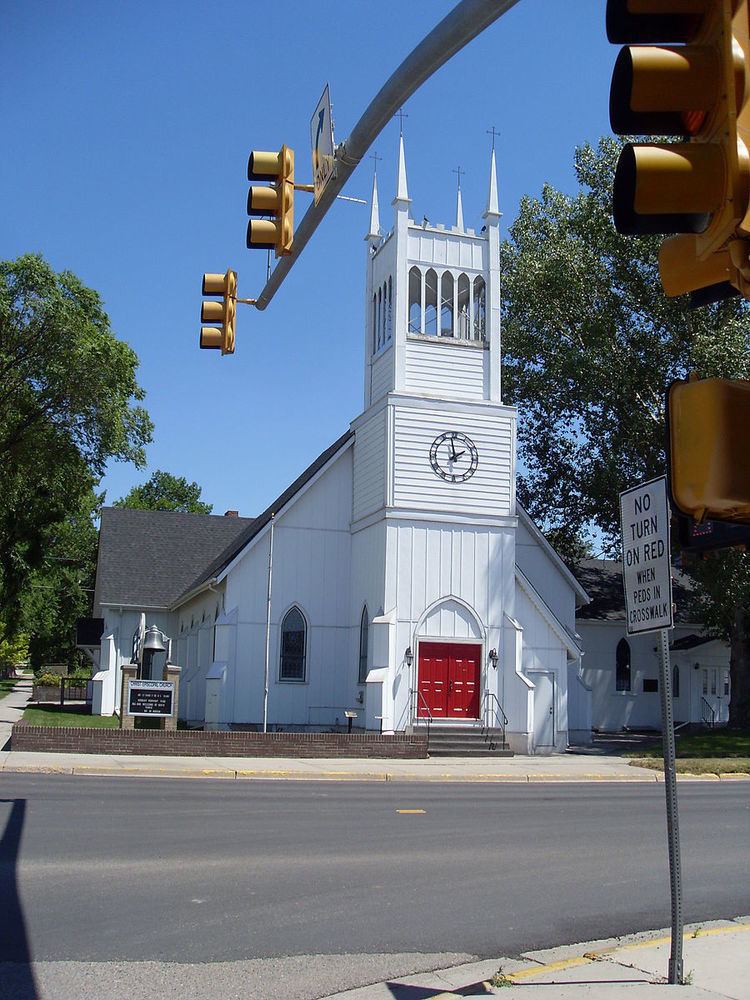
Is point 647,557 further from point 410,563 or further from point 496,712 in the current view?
point 496,712

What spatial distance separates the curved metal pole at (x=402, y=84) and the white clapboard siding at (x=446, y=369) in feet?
70.1

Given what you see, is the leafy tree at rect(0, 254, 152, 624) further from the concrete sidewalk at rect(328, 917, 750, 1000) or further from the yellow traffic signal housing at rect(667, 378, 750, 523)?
the yellow traffic signal housing at rect(667, 378, 750, 523)

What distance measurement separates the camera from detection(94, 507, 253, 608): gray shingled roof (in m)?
42.5

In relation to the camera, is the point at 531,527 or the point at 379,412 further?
the point at 531,527

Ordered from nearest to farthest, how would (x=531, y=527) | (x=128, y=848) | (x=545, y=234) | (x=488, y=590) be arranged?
(x=128, y=848) → (x=488, y=590) → (x=531, y=527) → (x=545, y=234)

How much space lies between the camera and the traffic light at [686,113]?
3172 millimetres

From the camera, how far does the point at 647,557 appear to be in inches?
284

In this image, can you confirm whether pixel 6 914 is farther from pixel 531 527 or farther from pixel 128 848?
pixel 531 527

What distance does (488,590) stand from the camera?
30375mm

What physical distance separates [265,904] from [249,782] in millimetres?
11026

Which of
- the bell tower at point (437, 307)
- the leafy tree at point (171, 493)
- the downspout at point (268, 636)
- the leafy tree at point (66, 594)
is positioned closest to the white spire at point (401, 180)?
the bell tower at point (437, 307)

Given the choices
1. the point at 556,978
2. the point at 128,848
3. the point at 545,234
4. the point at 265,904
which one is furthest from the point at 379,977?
the point at 545,234

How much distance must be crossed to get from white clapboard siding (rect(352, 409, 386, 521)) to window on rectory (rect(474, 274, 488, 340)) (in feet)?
13.0

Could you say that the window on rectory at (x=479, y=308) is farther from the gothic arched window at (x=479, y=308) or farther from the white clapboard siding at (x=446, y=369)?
the white clapboard siding at (x=446, y=369)
